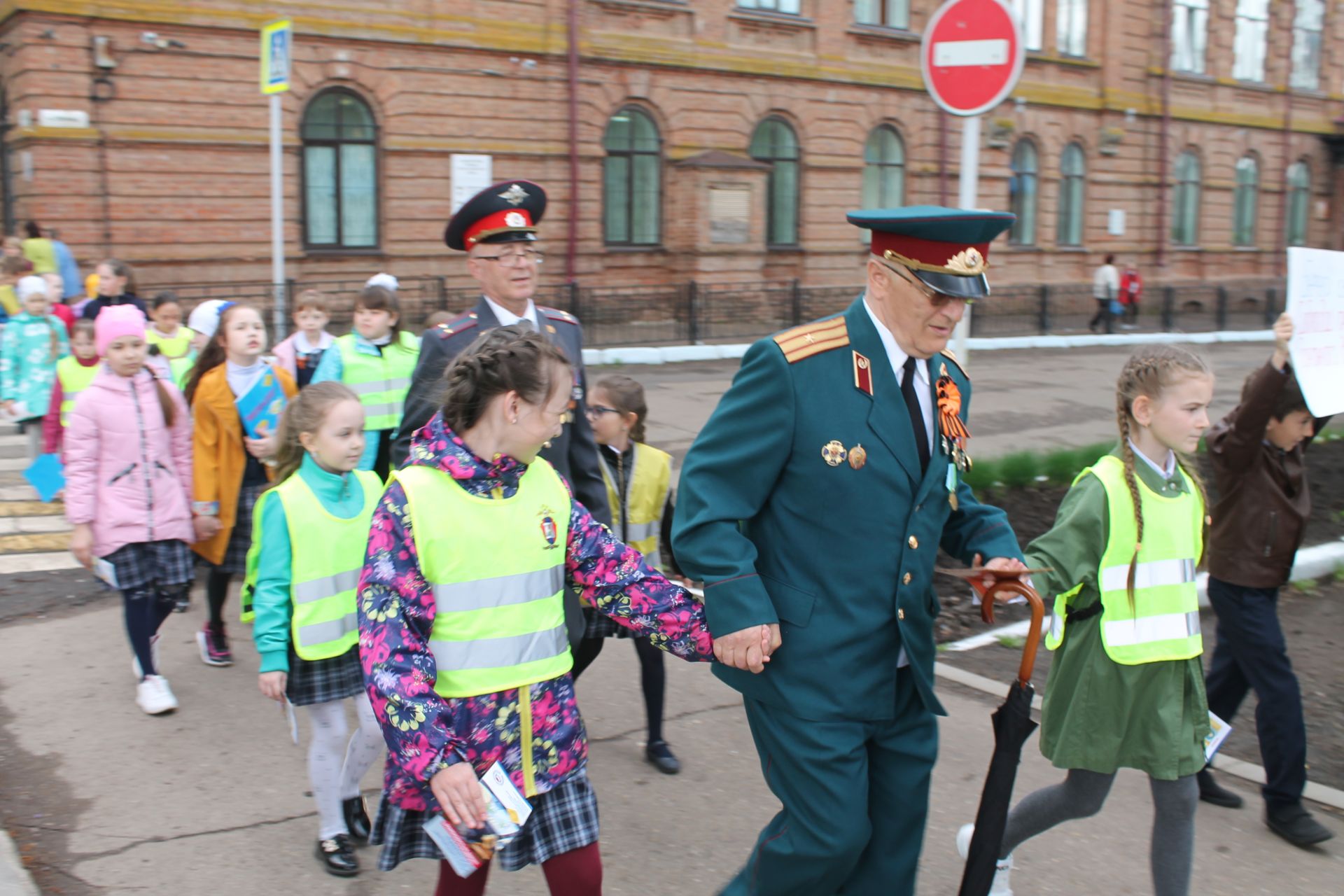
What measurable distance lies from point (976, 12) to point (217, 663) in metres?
4.88

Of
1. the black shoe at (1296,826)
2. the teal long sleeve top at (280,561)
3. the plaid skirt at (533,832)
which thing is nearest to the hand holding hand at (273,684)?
the teal long sleeve top at (280,561)

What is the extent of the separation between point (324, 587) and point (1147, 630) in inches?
98.9

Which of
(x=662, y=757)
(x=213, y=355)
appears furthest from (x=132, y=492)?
(x=662, y=757)

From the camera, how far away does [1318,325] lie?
3939 mm

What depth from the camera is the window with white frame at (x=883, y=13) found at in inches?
985

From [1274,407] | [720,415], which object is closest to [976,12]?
[1274,407]

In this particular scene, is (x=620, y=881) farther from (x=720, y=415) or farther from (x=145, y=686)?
(x=145, y=686)

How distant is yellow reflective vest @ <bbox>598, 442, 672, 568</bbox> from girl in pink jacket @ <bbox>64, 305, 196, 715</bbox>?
195 centimetres

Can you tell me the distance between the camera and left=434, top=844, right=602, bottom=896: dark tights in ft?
8.99

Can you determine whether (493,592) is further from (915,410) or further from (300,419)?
(300,419)

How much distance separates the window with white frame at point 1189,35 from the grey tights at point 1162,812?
31.5 m

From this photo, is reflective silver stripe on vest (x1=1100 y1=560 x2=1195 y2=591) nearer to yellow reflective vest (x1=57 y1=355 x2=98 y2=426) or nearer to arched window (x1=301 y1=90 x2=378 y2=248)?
yellow reflective vest (x1=57 y1=355 x2=98 y2=426)

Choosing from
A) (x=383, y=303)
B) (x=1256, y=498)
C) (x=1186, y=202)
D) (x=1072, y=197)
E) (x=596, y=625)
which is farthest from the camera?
(x=1186, y=202)

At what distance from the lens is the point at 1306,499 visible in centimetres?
423
